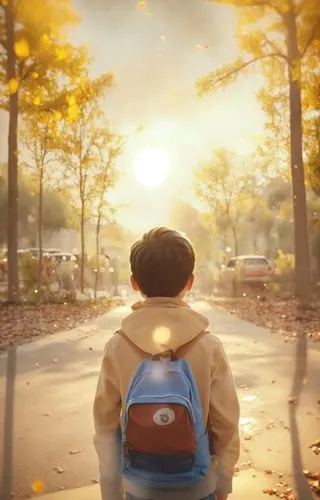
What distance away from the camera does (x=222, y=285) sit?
30141 millimetres

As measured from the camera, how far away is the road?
158 inches

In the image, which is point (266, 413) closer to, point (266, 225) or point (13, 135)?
point (13, 135)

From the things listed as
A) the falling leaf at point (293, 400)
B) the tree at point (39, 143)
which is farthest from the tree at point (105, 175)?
the falling leaf at point (293, 400)

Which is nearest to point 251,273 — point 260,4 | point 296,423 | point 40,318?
point 260,4

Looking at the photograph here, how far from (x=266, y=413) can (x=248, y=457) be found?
1.16m

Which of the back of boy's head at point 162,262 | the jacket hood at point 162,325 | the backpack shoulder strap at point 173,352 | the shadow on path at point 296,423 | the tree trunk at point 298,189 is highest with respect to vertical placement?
the tree trunk at point 298,189

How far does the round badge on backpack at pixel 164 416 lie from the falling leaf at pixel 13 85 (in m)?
15.0

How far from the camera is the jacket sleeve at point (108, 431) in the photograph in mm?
2145

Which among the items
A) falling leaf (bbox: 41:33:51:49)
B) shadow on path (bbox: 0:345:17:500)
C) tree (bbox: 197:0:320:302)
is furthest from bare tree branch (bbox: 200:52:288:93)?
shadow on path (bbox: 0:345:17:500)

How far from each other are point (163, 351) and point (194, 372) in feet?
0.53

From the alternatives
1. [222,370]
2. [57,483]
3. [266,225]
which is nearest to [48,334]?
[57,483]

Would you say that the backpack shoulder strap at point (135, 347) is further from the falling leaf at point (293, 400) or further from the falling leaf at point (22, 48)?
the falling leaf at point (22, 48)

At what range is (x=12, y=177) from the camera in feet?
51.4

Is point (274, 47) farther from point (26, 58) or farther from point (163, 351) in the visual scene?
point (163, 351)
